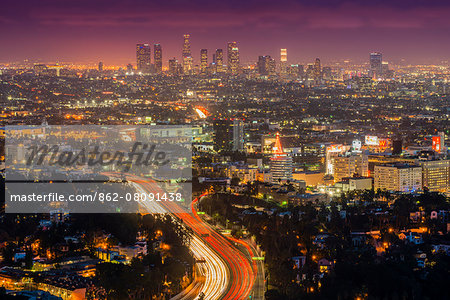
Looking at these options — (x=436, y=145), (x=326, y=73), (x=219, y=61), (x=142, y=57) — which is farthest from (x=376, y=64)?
(x=436, y=145)

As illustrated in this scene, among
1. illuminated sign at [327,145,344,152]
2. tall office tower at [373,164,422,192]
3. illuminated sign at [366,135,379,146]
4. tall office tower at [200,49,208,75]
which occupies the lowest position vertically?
tall office tower at [373,164,422,192]

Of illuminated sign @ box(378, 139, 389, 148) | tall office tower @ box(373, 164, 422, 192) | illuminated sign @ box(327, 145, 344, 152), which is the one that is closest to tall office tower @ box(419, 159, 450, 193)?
tall office tower @ box(373, 164, 422, 192)

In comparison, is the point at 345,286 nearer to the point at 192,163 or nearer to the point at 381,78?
the point at 192,163

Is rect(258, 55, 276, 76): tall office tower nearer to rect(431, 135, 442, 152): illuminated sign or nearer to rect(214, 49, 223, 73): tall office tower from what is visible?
rect(214, 49, 223, 73): tall office tower

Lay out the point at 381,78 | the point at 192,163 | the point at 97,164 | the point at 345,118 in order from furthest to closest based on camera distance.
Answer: the point at 381,78 < the point at 345,118 < the point at 192,163 < the point at 97,164

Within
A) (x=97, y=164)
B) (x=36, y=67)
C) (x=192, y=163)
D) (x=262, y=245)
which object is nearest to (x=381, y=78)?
(x=36, y=67)
